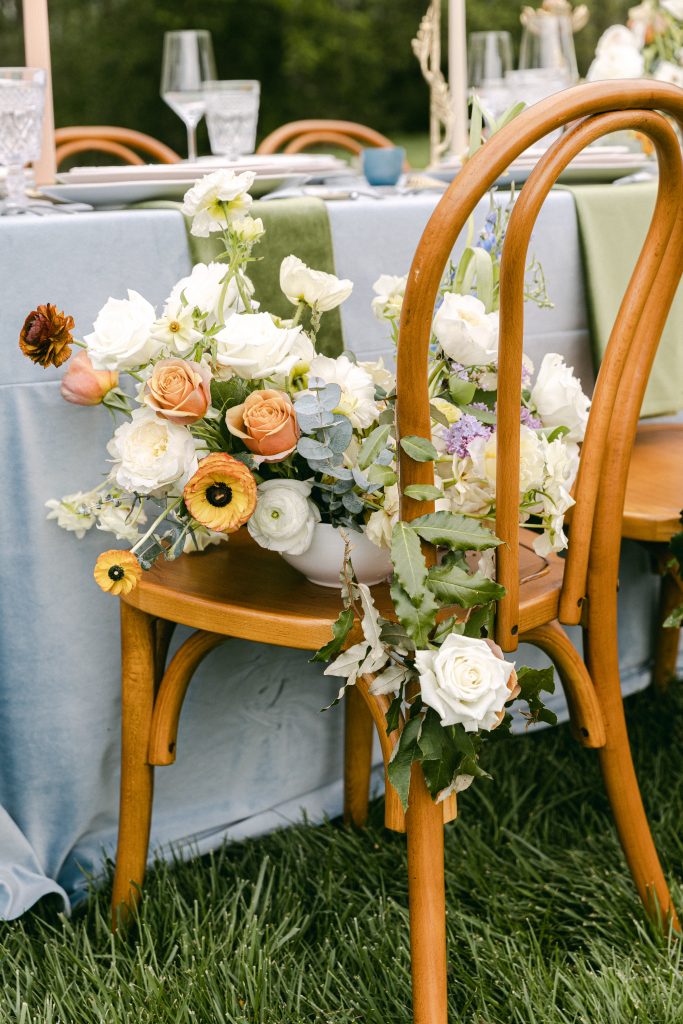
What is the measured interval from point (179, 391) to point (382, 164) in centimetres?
83

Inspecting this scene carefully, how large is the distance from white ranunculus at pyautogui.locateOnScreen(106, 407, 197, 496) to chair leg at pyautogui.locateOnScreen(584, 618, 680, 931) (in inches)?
17.0

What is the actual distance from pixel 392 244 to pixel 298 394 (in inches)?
17.6

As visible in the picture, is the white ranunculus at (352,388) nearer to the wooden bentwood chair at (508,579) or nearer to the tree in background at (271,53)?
the wooden bentwood chair at (508,579)

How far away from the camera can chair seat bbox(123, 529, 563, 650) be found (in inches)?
37.7

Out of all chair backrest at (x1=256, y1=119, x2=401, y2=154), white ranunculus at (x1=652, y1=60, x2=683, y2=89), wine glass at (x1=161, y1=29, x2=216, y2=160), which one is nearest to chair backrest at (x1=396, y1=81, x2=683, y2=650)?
wine glass at (x1=161, y1=29, x2=216, y2=160)

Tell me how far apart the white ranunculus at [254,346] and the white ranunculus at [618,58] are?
1.27 meters

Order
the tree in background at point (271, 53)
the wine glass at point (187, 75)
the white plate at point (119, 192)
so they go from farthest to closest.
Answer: the tree in background at point (271, 53)
the wine glass at point (187, 75)
the white plate at point (119, 192)

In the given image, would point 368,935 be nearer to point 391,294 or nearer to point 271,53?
point 391,294

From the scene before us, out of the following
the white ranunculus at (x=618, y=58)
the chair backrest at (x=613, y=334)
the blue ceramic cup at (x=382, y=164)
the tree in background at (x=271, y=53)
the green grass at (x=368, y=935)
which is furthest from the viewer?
the tree in background at (x=271, y=53)

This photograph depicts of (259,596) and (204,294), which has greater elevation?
(204,294)

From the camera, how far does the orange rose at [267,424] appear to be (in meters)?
0.91

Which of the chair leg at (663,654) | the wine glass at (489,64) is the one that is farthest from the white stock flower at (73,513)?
the wine glass at (489,64)

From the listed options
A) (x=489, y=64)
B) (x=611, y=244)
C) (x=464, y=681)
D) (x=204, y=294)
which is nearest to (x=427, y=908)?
(x=464, y=681)

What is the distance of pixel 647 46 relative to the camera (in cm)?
209
